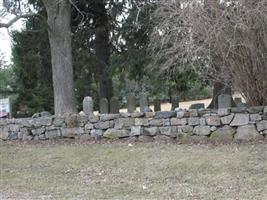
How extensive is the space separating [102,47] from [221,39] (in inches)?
348

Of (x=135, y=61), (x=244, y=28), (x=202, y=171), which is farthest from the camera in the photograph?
(x=135, y=61)

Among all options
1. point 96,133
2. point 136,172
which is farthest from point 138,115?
point 136,172

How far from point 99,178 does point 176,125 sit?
3.76 m

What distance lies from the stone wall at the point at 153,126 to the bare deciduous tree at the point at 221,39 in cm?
71

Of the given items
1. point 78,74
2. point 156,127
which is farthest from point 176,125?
point 78,74

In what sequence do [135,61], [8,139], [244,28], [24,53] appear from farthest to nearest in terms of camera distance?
Result: [24,53]
[135,61]
[8,139]
[244,28]

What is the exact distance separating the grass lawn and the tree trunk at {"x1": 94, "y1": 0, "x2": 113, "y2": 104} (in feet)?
21.5

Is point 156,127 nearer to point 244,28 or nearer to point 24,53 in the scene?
point 244,28

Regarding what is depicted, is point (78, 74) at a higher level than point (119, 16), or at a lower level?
lower

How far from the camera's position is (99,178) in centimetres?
926

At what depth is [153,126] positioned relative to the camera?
1286 centimetres

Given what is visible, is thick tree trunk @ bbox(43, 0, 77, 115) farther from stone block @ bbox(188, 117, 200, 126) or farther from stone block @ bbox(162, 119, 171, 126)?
stone block @ bbox(188, 117, 200, 126)

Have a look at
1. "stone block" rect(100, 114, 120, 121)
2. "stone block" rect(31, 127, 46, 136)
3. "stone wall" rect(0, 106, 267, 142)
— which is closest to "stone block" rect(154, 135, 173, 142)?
"stone wall" rect(0, 106, 267, 142)

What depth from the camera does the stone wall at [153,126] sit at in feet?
38.3
